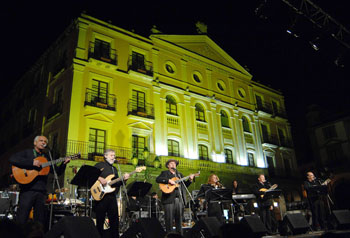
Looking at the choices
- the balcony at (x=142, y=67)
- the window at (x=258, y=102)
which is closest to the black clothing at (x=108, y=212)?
the balcony at (x=142, y=67)

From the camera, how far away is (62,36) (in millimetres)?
20672

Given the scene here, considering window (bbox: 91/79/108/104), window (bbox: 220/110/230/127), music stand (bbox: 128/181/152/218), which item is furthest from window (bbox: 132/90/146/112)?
music stand (bbox: 128/181/152/218)

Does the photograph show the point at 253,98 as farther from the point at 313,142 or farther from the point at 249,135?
the point at 313,142

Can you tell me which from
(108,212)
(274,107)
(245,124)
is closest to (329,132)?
(274,107)

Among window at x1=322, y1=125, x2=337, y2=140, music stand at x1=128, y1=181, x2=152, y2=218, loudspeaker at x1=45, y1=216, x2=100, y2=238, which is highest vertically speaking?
window at x1=322, y1=125, x2=337, y2=140

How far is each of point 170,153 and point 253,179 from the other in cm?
852

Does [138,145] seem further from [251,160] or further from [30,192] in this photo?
[30,192]

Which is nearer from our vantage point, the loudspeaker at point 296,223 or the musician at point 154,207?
the loudspeaker at point 296,223

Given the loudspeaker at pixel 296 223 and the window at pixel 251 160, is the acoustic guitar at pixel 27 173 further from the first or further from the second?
the window at pixel 251 160

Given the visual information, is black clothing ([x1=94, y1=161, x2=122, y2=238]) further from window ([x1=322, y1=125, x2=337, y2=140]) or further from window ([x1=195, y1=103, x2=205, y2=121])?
window ([x1=322, y1=125, x2=337, y2=140])

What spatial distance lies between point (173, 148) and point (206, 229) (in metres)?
15.7

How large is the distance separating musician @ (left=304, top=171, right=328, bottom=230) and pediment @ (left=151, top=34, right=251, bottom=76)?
16.7 m

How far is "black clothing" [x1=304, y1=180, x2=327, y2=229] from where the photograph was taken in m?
10.0

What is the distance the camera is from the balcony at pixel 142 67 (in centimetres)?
2042
